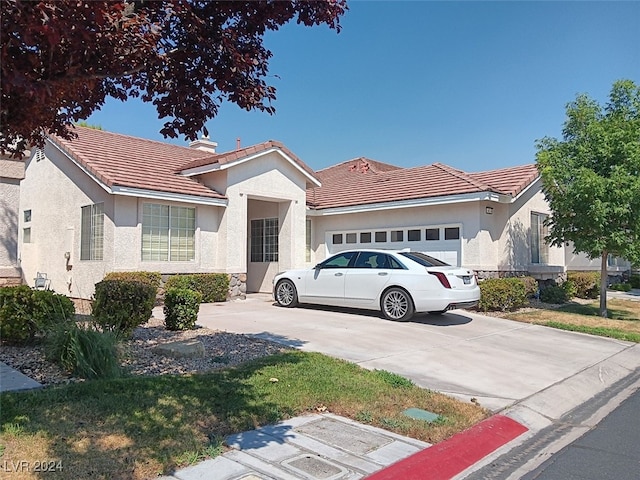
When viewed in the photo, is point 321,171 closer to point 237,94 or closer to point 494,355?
point 494,355

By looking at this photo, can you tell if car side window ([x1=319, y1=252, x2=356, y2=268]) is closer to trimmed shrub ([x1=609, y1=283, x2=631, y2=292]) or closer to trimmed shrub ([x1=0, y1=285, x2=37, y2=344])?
trimmed shrub ([x1=0, y1=285, x2=37, y2=344])

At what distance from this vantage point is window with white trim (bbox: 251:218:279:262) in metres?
18.1

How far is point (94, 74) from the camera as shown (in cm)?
449

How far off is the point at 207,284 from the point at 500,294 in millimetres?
7937

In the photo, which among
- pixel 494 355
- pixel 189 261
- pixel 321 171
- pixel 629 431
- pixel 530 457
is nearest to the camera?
pixel 530 457

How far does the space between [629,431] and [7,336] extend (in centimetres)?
812

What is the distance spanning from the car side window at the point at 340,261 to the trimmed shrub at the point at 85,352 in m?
6.95

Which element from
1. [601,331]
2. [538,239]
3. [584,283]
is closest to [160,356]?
[601,331]

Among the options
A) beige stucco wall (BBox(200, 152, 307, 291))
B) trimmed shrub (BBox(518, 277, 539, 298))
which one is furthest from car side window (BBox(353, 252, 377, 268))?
trimmed shrub (BBox(518, 277, 539, 298))

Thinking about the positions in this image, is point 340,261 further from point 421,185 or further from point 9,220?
point 9,220

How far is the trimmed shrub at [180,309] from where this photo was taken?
31.5ft

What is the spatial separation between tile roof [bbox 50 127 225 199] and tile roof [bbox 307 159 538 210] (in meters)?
5.13

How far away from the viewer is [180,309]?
960cm

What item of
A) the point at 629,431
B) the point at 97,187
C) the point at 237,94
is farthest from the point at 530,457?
the point at 97,187
